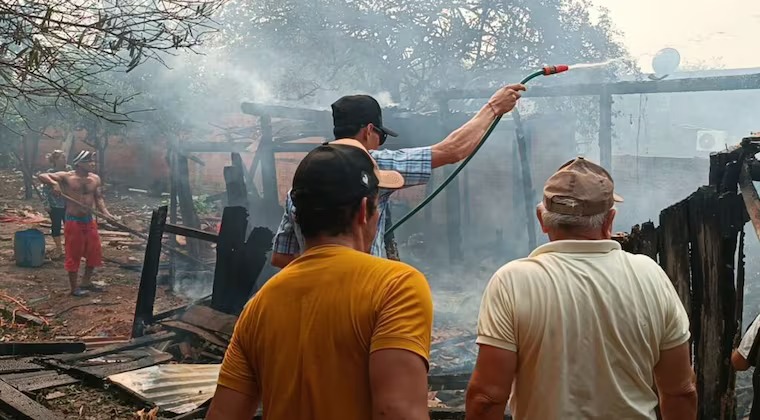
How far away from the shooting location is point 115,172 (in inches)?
798

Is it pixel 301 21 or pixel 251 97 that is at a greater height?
pixel 301 21

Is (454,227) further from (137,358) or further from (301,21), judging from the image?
(137,358)

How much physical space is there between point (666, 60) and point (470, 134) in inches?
392

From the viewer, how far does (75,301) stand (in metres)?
10.1

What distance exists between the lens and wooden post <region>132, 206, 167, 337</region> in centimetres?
702

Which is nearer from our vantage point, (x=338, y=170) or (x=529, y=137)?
(x=338, y=170)

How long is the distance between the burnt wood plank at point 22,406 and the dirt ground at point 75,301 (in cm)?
12

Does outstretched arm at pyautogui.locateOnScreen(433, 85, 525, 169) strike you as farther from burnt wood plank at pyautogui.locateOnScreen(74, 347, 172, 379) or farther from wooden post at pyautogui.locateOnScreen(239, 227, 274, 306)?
wooden post at pyautogui.locateOnScreen(239, 227, 274, 306)

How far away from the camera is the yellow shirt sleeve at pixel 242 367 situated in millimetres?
1833

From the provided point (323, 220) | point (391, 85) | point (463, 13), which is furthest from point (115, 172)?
point (323, 220)

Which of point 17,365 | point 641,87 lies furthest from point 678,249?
point 641,87

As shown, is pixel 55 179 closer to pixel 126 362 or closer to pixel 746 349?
pixel 126 362

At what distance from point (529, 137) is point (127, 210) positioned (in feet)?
37.6

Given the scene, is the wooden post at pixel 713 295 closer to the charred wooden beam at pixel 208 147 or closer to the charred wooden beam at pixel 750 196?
the charred wooden beam at pixel 750 196
